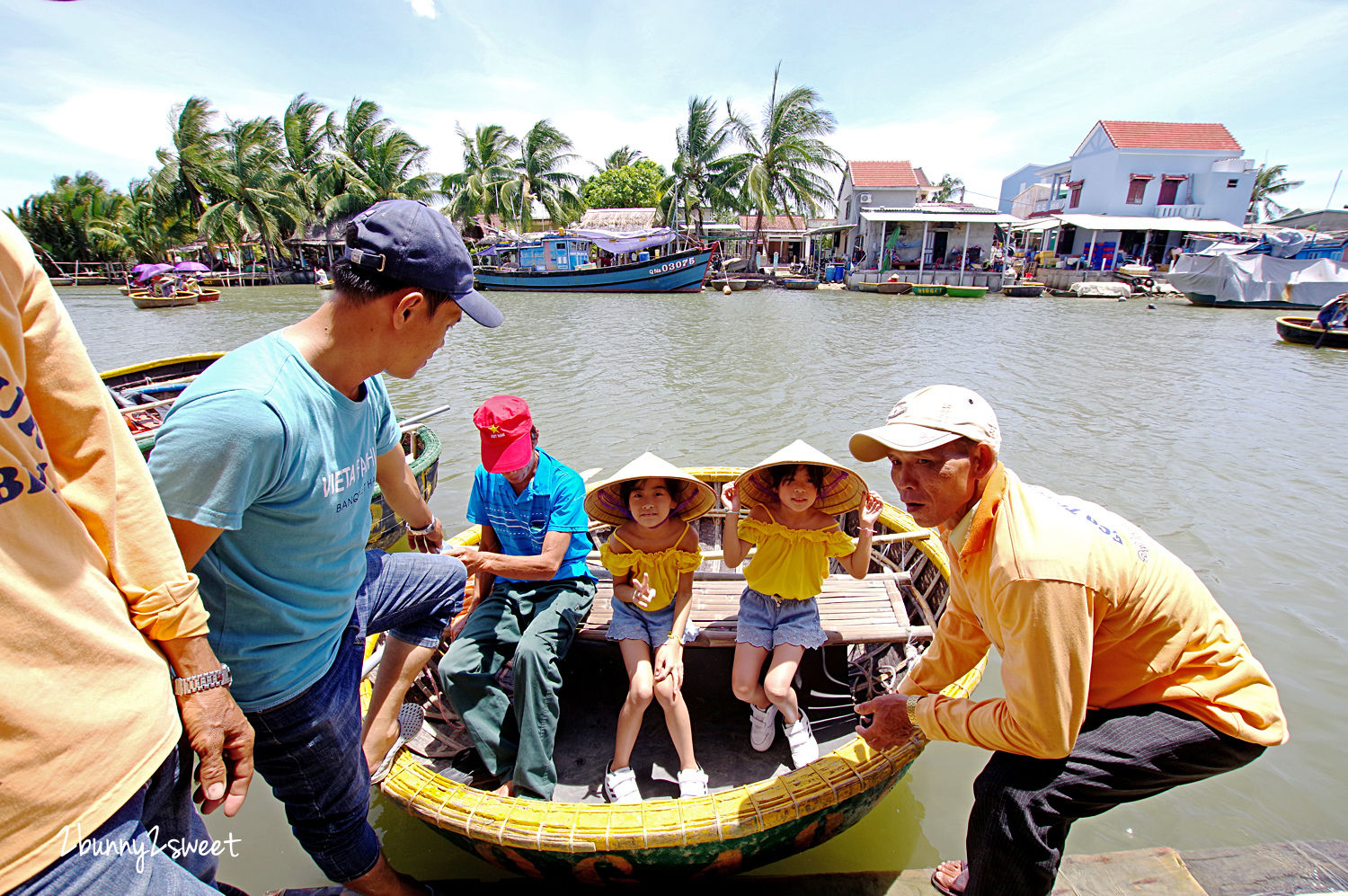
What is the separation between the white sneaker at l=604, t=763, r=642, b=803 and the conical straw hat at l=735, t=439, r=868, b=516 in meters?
1.33

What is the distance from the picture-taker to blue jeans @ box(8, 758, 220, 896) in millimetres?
930

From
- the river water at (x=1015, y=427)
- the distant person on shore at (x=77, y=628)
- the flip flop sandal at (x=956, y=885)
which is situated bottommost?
the river water at (x=1015, y=427)

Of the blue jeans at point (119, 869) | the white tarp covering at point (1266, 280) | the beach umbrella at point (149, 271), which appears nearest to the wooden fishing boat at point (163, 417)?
the blue jeans at point (119, 869)

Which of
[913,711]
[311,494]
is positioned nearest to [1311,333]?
[913,711]

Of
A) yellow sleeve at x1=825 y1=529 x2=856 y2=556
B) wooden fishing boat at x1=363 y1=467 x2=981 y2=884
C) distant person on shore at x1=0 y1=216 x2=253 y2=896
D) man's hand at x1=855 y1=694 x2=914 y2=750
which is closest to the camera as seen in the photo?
distant person on shore at x1=0 y1=216 x2=253 y2=896

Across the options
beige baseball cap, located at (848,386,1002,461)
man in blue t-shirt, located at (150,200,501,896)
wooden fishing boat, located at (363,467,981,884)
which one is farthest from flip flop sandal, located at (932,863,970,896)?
man in blue t-shirt, located at (150,200,501,896)

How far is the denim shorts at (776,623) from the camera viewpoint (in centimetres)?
281

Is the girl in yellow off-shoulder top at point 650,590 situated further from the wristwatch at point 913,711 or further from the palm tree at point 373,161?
the palm tree at point 373,161

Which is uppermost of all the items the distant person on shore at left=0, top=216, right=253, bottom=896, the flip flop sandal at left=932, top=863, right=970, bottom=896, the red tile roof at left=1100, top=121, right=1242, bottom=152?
the red tile roof at left=1100, top=121, right=1242, bottom=152

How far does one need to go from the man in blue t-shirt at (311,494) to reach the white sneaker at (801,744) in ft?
5.33

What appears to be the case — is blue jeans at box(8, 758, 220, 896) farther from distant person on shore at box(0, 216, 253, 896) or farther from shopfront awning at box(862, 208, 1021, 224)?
shopfront awning at box(862, 208, 1021, 224)

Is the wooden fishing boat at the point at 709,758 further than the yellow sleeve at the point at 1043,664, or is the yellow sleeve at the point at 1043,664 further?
the wooden fishing boat at the point at 709,758

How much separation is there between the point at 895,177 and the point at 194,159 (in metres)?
37.5

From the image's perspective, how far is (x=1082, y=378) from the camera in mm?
11852
